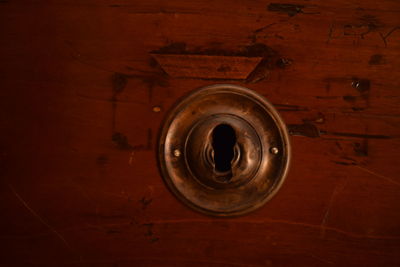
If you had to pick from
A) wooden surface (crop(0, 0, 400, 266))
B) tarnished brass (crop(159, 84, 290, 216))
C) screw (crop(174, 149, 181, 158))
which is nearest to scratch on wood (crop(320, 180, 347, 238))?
wooden surface (crop(0, 0, 400, 266))

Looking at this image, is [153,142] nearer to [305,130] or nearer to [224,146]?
[224,146]

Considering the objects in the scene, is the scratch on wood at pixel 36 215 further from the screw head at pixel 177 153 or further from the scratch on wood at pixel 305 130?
the scratch on wood at pixel 305 130

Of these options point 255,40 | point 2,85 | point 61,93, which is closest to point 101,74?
point 61,93

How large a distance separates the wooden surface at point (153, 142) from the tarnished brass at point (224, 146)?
25 mm

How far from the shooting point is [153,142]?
2.37 feet

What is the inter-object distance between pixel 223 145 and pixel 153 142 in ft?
0.51

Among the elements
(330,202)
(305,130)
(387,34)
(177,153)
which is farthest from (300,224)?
(387,34)

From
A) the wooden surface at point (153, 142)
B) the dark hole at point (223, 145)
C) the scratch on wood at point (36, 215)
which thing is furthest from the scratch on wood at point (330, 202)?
the scratch on wood at point (36, 215)

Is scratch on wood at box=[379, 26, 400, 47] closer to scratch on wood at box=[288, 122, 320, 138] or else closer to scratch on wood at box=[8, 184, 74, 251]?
scratch on wood at box=[288, 122, 320, 138]

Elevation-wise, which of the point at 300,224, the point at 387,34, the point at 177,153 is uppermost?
the point at 387,34

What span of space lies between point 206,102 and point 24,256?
0.54 m

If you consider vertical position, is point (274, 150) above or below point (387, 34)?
below

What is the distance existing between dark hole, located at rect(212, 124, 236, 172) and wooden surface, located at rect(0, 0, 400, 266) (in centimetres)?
11

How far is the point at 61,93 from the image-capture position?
72 centimetres
